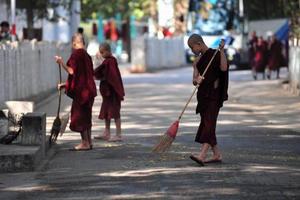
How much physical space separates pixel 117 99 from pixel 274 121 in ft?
15.4

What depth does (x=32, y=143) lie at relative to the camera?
1330 centimetres

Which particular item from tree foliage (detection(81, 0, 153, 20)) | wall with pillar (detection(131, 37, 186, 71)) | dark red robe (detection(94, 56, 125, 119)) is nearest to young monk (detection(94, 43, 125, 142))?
dark red robe (detection(94, 56, 125, 119))

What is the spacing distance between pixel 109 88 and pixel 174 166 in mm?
3889

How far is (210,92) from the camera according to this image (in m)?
12.4

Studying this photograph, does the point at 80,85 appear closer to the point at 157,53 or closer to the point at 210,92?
Result: the point at 210,92

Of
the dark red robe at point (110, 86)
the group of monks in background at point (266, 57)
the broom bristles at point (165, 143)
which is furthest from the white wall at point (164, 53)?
the broom bristles at point (165, 143)

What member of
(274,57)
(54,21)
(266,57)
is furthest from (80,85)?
(54,21)

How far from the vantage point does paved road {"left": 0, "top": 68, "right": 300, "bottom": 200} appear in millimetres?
10352

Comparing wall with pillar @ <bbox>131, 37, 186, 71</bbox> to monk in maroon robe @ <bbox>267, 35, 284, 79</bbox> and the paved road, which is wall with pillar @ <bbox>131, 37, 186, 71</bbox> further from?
the paved road

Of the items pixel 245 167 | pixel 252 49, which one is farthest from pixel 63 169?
pixel 252 49

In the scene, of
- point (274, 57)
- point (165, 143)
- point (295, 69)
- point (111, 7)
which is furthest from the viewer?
point (111, 7)

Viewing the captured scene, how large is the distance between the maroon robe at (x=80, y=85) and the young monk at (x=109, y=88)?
47.6 inches

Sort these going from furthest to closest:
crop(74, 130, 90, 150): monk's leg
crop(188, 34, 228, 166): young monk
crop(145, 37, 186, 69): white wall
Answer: crop(145, 37, 186, 69): white wall < crop(74, 130, 90, 150): monk's leg < crop(188, 34, 228, 166): young monk

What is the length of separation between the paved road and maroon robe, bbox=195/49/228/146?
0.44 meters
